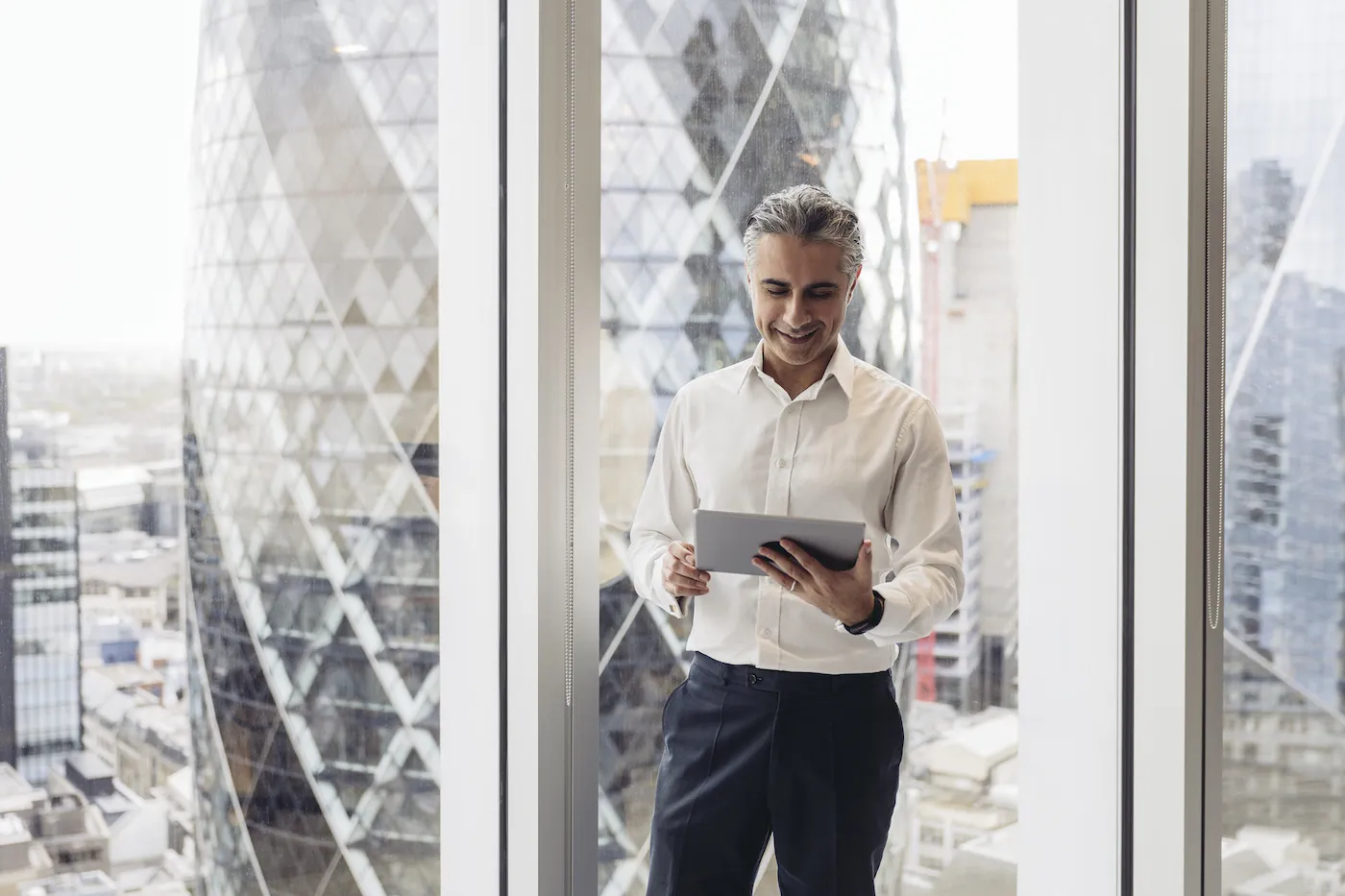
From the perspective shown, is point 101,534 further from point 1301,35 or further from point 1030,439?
point 1301,35

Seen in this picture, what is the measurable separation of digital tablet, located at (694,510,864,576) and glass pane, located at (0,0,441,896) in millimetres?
619

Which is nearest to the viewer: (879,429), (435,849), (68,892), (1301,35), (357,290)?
(68,892)

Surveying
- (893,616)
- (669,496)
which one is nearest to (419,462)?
(669,496)

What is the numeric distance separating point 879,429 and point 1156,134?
0.92m

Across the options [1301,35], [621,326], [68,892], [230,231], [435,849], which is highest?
[1301,35]

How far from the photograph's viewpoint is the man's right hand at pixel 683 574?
1686mm

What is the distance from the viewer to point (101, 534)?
151cm

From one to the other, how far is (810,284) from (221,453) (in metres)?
0.96

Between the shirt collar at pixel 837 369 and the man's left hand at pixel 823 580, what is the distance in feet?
0.90

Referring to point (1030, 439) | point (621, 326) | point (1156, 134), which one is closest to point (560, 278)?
point (621, 326)

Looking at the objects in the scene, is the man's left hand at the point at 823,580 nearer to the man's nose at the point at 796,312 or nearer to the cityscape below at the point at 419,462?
the man's nose at the point at 796,312

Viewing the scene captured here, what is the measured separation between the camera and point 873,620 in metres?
1.58

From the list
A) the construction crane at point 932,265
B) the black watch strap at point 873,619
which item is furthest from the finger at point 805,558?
the construction crane at point 932,265

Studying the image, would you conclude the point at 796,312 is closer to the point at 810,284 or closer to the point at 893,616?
the point at 810,284
